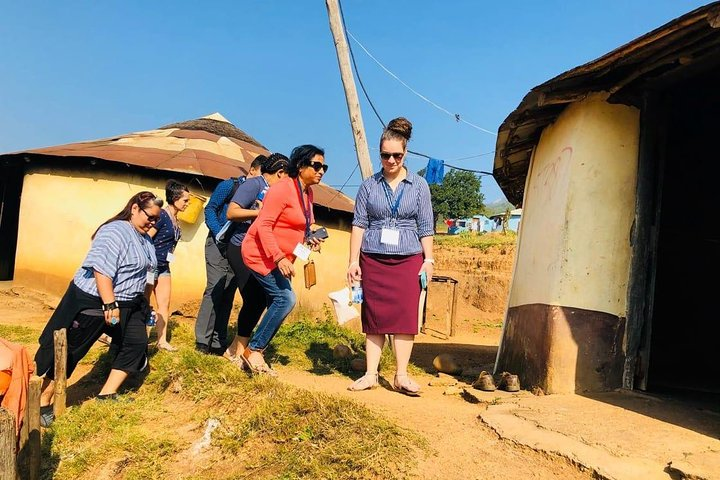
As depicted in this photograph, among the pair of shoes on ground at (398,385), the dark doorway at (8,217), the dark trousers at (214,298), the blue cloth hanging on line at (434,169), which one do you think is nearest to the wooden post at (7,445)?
the pair of shoes on ground at (398,385)

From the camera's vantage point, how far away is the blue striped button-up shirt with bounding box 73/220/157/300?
4094 millimetres

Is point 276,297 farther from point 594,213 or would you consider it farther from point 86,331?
point 594,213

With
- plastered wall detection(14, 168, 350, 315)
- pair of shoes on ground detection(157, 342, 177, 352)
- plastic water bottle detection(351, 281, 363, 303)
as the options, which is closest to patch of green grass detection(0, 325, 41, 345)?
pair of shoes on ground detection(157, 342, 177, 352)

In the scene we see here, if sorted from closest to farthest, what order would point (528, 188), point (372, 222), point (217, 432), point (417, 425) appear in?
1. point (417, 425)
2. point (217, 432)
3. point (372, 222)
4. point (528, 188)

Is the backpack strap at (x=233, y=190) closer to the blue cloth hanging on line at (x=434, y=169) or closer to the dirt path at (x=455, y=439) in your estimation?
the dirt path at (x=455, y=439)

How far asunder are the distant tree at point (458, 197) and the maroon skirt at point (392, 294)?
5038 centimetres

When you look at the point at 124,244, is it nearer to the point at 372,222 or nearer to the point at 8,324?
the point at 372,222

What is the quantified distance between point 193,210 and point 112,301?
539 cm

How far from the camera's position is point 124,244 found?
421 centimetres

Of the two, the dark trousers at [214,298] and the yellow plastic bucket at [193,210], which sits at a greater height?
the yellow plastic bucket at [193,210]

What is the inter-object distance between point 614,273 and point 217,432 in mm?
3228

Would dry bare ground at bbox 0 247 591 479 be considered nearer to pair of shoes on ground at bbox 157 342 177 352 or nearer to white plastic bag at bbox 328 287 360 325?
white plastic bag at bbox 328 287 360 325

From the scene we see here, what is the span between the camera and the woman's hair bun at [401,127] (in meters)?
4.29

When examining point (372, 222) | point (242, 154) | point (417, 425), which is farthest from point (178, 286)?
point (417, 425)
